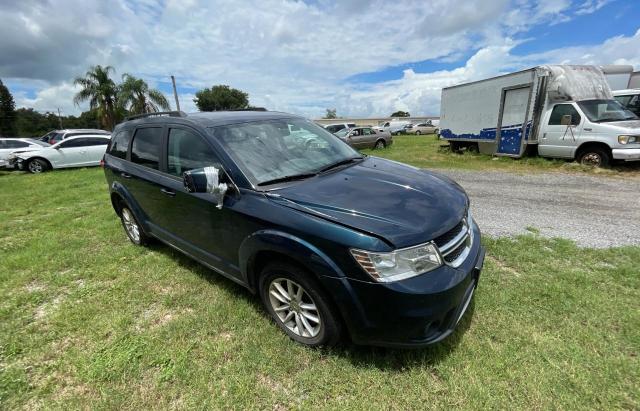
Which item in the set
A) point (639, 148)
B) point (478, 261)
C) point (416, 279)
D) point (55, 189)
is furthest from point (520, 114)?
point (55, 189)

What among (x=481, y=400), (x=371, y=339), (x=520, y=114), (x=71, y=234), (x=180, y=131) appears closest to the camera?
(x=481, y=400)

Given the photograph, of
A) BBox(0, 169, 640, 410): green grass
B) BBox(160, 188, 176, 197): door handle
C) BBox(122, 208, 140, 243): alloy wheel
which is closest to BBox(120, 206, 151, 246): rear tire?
BBox(122, 208, 140, 243): alloy wheel

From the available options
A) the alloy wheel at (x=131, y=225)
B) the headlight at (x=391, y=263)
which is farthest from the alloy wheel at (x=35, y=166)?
the headlight at (x=391, y=263)

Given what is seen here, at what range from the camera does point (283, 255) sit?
7.47ft

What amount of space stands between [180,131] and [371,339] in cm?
259

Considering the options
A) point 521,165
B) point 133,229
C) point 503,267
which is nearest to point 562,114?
point 521,165

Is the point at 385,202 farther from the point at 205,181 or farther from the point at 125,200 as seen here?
the point at 125,200

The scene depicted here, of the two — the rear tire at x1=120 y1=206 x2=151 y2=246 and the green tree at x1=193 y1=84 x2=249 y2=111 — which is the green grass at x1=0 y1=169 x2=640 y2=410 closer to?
the rear tire at x1=120 y1=206 x2=151 y2=246

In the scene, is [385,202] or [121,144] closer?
[385,202]

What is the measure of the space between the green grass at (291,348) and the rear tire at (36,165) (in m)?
12.2

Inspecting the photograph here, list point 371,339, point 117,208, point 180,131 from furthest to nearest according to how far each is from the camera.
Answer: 1. point 117,208
2. point 180,131
3. point 371,339

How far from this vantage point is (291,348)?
2.42 m

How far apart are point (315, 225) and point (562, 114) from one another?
32.9ft

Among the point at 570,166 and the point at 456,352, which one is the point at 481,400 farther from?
the point at 570,166
